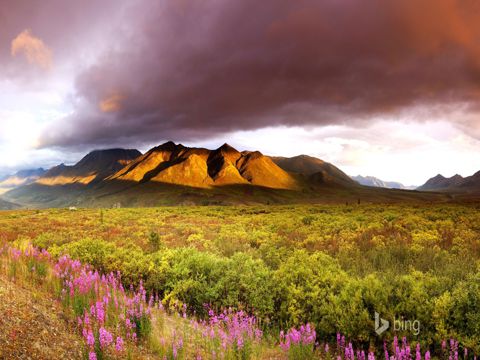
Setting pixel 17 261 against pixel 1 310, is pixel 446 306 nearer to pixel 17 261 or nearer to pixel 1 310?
pixel 1 310

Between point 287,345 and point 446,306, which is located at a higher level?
point 446,306

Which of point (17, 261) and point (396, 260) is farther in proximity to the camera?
point (396, 260)

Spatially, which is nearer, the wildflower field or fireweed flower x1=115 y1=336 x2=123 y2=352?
fireweed flower x1=115 y1=336 x2=123 y2=352

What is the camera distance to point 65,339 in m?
4.67

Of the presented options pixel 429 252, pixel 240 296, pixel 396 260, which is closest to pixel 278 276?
pixel 240 296

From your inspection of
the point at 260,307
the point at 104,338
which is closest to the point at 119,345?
the point at 104,338

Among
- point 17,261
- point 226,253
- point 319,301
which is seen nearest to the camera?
point 319,301

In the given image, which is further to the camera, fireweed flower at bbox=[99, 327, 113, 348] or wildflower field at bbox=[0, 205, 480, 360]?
wildflower field at bbox=[0, 205, 480, 360]

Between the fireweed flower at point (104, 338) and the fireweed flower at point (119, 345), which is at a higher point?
the fireweed flower at point (104, 338)

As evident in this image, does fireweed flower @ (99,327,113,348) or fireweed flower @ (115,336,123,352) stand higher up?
fireweed flower @ (99,327,113,348)

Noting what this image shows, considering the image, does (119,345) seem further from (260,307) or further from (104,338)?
(260,307)

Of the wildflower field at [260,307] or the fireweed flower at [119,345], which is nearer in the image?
the fireweed flower at [119,345]

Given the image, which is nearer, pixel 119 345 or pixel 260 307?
pixel 119 345

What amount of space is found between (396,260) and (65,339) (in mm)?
9584
